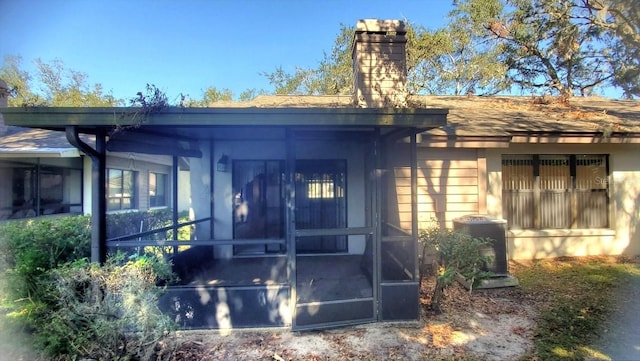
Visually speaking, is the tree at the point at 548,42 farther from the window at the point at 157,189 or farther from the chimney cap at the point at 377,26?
the window at the point at 157,189

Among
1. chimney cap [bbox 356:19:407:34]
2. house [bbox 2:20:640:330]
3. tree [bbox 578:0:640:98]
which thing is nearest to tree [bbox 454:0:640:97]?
tree [bbox 578:0:640:98]

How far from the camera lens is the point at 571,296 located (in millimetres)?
4965

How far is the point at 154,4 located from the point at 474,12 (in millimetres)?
17405

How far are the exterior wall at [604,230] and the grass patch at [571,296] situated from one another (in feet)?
0.96

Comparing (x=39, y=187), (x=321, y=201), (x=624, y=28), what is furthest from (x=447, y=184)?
(x=39, y=187)

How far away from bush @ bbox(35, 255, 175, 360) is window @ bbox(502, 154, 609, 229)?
6710mm

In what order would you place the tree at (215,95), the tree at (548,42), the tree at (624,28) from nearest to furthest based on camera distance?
the tree at (624,28) → the tree at (548,42) → the tree at (215,95)

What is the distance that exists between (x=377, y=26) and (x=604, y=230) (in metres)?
6.34

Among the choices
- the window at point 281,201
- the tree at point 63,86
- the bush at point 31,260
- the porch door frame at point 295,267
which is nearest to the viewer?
the bush at point 31,260

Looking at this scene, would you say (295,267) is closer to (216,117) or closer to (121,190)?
(216,117)

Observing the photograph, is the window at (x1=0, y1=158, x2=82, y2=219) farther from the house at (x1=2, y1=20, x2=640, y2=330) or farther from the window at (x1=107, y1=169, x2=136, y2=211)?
the house at (x1=2, y1=20, x2=640, y2=330)

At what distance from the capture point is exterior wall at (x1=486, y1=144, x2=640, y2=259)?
7.08 metres

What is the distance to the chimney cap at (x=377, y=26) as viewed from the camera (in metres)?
5.64

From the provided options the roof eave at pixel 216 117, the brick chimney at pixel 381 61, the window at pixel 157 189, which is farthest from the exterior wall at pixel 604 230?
the window at pixel 157 189
